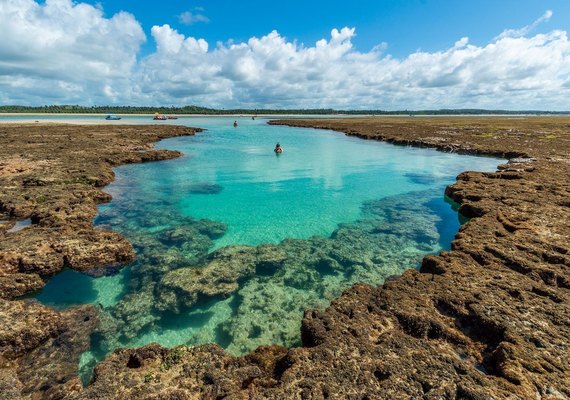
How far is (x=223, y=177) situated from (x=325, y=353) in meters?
28.4

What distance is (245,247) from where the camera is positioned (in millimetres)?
16672

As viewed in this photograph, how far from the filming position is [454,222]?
20.7 m

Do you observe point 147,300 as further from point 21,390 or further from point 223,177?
point 223,177

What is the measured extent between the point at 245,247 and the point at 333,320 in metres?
8.65

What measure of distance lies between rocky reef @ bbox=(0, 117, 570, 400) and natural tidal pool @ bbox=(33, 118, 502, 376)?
0.42 ft

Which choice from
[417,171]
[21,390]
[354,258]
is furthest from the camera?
[417,171]

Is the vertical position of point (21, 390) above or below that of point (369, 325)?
below

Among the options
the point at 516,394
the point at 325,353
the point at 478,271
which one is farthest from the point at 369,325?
the point at 478,271

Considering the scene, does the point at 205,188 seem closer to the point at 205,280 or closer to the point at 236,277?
the point at 236,277

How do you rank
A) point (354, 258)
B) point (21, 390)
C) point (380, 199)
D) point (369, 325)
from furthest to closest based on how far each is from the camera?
1. point (380, 199)
2. point (354, 258)
3. point (369, 325)
4. point (21, 390)

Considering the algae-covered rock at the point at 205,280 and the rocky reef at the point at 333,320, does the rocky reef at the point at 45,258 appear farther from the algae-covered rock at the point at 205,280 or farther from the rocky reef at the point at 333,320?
the algae-covered rock at the point at 205,280

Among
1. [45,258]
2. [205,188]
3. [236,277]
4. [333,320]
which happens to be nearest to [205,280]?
[236,277]

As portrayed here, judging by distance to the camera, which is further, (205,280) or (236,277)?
(236,277)

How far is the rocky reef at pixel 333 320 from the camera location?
6945mm
